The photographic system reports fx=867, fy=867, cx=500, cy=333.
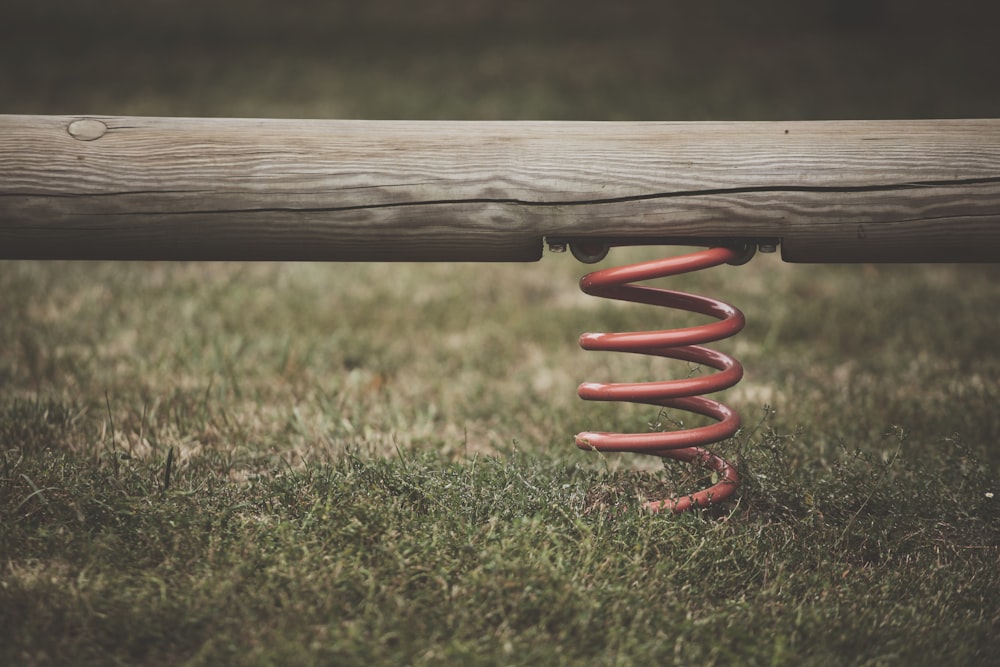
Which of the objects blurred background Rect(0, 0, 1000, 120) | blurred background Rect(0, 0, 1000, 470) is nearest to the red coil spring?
blurred background Rect(0, 0, 1000, 470)

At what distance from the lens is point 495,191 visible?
226cm

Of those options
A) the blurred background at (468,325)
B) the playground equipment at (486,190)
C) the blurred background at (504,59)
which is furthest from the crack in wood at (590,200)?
the blurred background at (504,59)

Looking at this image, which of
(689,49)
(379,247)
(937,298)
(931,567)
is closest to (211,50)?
(689,49)

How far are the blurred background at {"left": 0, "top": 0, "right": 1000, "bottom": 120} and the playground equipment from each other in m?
7.64

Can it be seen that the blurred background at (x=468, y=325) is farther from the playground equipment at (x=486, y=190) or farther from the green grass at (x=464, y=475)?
the playground equipment at (x=486, y=190)

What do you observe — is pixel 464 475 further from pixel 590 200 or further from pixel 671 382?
pixel 590 200

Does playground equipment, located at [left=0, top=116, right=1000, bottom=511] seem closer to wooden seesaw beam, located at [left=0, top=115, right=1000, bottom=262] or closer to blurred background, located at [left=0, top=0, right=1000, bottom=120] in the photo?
wooden seesaw beam, located at [left=0, top=115, right=1000, bottom=262]

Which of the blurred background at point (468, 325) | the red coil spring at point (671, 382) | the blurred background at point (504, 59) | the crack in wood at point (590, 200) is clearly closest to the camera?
the crack in wood at point (590, 200)

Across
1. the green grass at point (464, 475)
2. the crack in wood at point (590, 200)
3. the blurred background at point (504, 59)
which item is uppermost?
the blurred background at point (504, 59)

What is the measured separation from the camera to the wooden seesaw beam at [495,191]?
88.1 inches

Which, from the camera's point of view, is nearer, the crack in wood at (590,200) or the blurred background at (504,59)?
the crack in wood at (590,200)

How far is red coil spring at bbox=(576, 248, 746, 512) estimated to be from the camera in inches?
93.4

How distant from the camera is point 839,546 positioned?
2.41 m

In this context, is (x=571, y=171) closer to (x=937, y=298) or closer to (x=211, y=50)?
(x=937, y=298)
